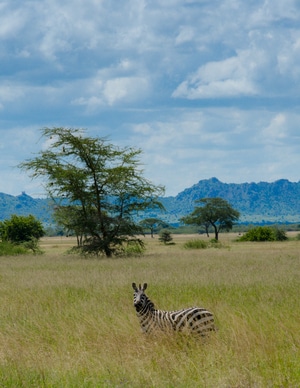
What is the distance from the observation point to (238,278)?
61.6ft

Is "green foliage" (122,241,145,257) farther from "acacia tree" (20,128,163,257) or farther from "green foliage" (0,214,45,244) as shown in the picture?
"green foliage" (0,214,45,244)

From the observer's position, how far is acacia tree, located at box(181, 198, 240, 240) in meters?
110

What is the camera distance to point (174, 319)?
9164 mm

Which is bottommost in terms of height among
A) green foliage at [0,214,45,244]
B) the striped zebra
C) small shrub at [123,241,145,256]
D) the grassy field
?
the grassy field

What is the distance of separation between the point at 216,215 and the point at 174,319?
10153cm

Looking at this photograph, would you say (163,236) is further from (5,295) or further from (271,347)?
(271,347)

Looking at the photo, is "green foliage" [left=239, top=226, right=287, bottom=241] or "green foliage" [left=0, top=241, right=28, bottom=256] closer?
"green foliage" [left=0, top=241, right=28, bottom=256]

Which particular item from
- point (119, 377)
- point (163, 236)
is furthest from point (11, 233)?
point (119, 377)

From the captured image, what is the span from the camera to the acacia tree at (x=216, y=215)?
360 ft

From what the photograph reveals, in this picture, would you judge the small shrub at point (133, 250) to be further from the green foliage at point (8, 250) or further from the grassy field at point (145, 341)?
the grassy field at point (145, 341)

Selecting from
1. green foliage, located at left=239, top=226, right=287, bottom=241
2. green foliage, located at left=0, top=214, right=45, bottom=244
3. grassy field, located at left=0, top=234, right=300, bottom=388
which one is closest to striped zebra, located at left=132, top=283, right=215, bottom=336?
grassy field, located at left=0, top=234, right=300, bottom=388

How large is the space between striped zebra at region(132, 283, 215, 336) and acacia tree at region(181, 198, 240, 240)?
99.3 meters

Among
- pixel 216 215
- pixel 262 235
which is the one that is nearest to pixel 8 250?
pixel 262 235

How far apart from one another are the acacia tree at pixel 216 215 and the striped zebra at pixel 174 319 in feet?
326
